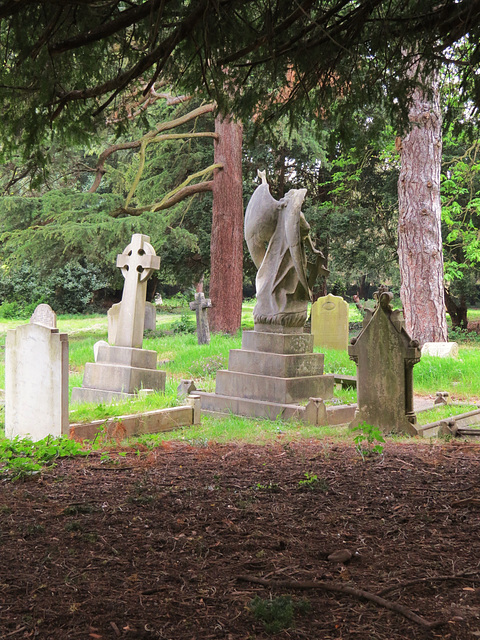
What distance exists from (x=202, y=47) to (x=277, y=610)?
3.41m

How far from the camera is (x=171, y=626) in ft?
8.72

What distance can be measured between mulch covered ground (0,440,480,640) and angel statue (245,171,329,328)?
4063 mm

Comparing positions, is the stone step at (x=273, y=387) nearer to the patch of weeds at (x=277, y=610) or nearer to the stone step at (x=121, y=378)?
the stone step at (x=121, y=378)

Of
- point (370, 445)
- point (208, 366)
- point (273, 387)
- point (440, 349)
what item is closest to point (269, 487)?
point (370, 445)

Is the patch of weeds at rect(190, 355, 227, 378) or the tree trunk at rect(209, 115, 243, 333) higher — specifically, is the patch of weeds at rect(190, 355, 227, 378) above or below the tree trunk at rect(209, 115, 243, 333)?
below

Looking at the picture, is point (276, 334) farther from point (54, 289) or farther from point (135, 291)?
point (54, 289)

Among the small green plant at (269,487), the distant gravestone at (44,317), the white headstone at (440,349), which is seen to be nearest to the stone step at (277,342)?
the distant gravestone at (44,317)

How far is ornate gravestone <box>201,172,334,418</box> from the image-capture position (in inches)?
349

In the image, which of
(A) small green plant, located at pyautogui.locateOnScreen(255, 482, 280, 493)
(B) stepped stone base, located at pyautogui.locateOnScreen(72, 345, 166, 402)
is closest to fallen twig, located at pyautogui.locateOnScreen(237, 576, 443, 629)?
(A) small green plant, located at pyautogui.locateOnScreen(255, 482, 280, 493)

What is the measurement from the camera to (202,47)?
169 inches

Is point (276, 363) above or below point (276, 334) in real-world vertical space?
below

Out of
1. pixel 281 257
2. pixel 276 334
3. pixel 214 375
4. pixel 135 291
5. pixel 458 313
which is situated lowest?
pixel 214 375

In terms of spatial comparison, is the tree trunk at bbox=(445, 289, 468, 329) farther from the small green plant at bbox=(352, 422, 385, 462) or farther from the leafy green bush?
the small green plant at bbox=(352, 422, 385, 462)

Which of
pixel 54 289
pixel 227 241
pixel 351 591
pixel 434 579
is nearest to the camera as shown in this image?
pixel 351 591
